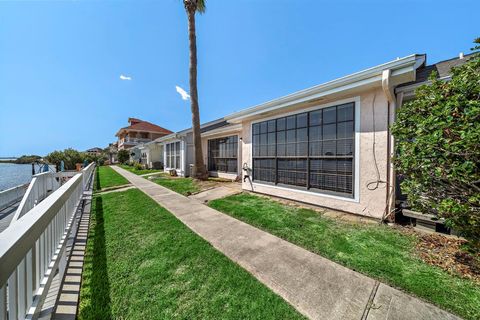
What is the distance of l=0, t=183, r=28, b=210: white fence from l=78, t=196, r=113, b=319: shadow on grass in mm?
6076

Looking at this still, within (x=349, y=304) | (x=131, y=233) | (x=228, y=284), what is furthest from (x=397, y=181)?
(x=131, y=233)

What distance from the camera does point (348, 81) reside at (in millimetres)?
4734

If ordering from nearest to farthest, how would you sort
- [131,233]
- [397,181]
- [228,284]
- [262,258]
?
[228,284] < [262,258] < [131,233] < [397,181]

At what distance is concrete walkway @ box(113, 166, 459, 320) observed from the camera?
206 centimetres

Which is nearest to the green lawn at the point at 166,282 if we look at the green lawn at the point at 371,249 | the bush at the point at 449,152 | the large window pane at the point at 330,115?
the green lawn at the point at 371,249

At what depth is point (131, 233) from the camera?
4176 millimetres

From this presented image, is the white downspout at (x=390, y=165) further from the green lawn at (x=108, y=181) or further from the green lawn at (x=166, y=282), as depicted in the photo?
the green lawn at (x=108, y=181)

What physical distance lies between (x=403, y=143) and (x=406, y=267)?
206 cm

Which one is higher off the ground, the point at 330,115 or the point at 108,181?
the point at 330,115

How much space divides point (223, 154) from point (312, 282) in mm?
10309

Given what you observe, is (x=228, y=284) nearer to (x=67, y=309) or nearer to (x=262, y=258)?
(x=262, y=258)

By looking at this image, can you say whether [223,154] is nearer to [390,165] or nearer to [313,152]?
[313,152]

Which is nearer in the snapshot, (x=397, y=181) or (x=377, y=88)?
(x=377, y=88)

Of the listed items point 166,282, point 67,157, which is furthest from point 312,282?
point 67,157
